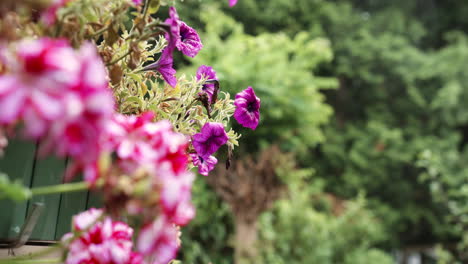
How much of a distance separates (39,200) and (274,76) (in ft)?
12.9

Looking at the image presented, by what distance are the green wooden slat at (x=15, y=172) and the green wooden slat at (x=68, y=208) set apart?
0.08 meters

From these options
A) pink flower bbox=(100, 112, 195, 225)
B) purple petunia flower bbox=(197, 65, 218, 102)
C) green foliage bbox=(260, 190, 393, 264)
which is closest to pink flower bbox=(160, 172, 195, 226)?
pink flower bbox=(100, 112, 195, 225)

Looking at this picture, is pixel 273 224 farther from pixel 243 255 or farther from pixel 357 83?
pixel 357 83

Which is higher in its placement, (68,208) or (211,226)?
(211,226)

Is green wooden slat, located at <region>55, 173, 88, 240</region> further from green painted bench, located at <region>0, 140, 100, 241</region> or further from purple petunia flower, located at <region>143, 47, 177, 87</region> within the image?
purple petunia flower, located at <region>143, 47, 177, 87</region>

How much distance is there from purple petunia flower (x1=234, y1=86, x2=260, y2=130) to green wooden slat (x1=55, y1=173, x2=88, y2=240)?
29cm

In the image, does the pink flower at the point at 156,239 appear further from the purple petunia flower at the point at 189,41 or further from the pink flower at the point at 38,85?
the purple petunia flower at the point at 189,41

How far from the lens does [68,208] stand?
68 cm

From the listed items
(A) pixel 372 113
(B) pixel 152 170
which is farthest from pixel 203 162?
(A) pixel 372 113

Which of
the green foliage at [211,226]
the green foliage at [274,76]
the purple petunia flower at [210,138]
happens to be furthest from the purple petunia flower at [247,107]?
the green foliage at [211,226]

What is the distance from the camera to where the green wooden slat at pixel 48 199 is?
2.08 ft

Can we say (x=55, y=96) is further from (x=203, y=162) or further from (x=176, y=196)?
(x=203, y=162)

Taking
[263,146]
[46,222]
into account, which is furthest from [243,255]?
[46,222]

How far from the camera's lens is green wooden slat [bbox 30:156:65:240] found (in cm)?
63
